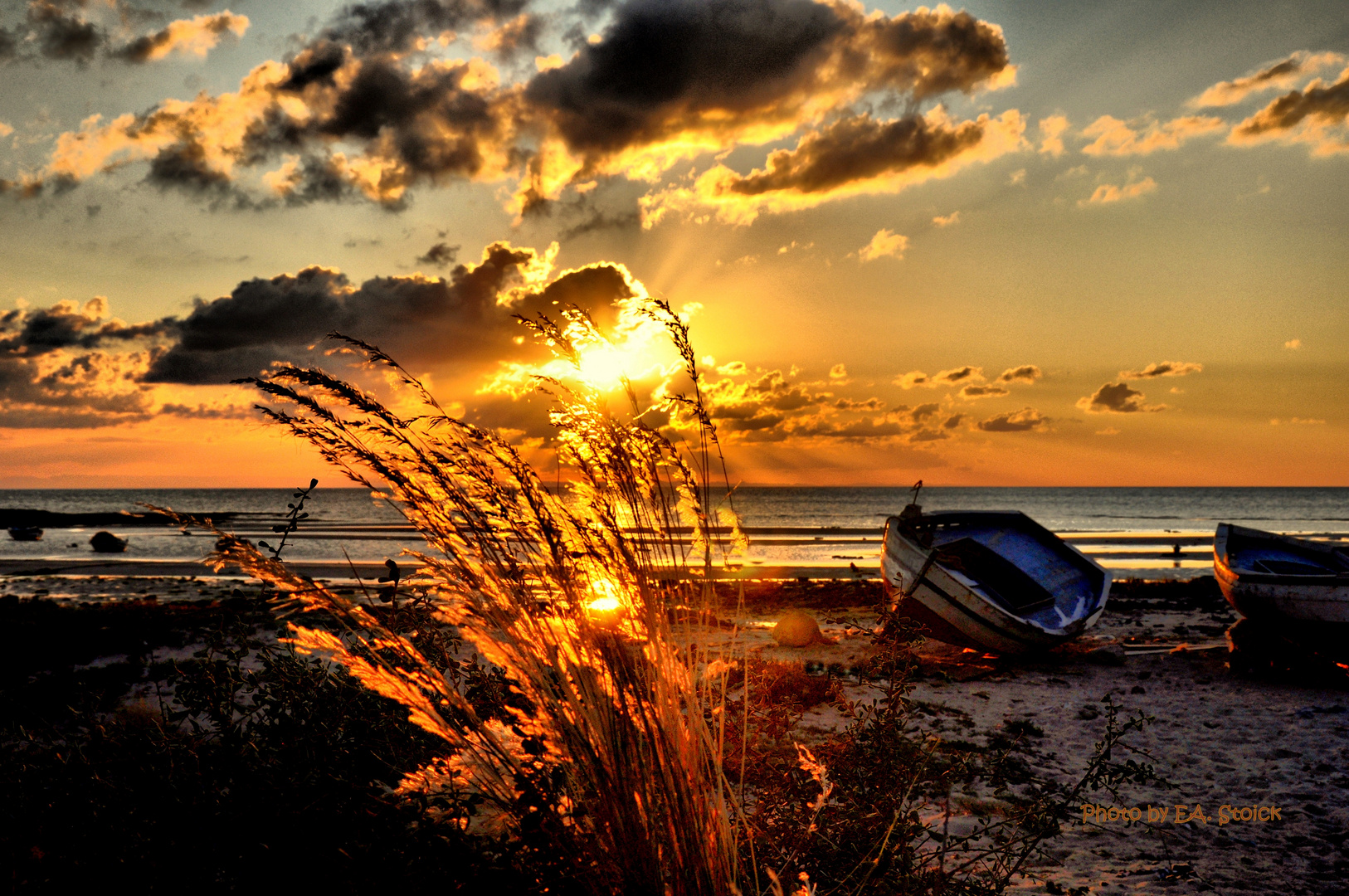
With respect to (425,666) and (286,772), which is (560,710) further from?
(286,772)

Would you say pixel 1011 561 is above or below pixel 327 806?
below

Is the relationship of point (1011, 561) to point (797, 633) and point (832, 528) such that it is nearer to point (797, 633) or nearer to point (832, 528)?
point (797, 633)

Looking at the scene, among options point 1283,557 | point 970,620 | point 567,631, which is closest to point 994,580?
point 970,620

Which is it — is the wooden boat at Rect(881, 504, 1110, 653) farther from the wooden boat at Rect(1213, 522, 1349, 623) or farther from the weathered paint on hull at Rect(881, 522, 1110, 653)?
the wooden boat at Rect(1213, 522, 1349, 623)

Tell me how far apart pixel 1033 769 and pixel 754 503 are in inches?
2973

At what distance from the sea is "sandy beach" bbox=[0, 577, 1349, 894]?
3.39 metres

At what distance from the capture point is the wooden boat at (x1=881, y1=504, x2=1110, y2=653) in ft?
29.1

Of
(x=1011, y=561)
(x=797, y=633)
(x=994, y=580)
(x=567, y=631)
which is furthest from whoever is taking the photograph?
(x=1011, y=561)

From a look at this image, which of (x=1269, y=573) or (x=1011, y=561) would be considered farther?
(x=1011, y=561)

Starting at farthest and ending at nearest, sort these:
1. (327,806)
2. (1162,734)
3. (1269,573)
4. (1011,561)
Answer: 1. (1011,561)
2. (1269,573)
3. (1162,734)
4. (327,806)

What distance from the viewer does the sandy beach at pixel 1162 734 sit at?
418 centimetres

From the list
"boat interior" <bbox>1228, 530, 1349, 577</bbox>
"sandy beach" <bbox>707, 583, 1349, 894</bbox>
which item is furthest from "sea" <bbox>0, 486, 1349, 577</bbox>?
"boat interior" <bbox>1228, 530, 1349, 577</bbox>

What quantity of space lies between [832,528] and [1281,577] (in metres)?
35.6

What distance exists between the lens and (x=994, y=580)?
419 inches
